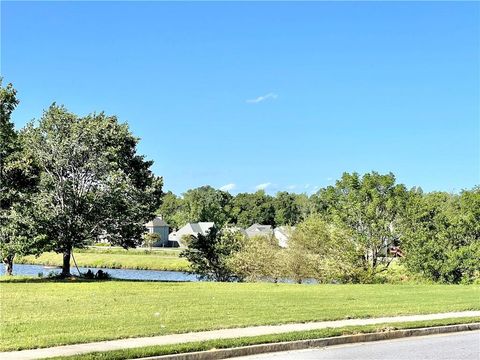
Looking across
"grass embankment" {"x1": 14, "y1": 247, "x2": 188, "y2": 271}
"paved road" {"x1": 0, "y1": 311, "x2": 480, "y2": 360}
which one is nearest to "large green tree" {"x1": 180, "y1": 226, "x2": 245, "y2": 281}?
"grass embankment" {"x1": 14, "y1": 247, "x2": 188, "y2": 271}

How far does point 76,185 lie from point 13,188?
121 inches

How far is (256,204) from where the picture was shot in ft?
485

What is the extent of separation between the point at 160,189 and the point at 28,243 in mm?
14109

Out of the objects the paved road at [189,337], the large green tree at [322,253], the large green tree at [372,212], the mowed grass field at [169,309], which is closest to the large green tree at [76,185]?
the mowed grass field at [169,309]

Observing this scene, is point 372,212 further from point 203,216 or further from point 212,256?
point 203,216

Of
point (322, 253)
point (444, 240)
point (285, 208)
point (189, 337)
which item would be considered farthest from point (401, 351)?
point (285, 208)

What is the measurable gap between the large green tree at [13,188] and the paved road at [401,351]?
1944 centimetres

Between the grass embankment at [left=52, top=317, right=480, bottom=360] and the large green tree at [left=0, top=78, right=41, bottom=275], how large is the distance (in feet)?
61.1

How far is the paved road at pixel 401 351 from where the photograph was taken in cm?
1043

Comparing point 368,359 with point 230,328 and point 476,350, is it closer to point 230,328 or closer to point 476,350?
point 476,350

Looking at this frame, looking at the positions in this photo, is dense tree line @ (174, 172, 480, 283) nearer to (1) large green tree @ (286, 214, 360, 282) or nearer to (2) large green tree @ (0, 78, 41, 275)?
(1) large green tree @ (286, 214, 360, 282)

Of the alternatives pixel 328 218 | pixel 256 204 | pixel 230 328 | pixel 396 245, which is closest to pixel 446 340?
pixel 230 328

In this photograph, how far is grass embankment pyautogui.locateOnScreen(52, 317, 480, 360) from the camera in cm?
938

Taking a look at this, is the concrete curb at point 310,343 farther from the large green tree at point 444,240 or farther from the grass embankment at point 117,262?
the grass embankment at point 117,262
